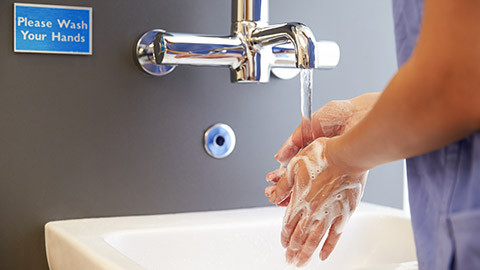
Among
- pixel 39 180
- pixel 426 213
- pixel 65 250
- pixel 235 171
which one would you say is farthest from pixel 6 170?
pixel 426 213

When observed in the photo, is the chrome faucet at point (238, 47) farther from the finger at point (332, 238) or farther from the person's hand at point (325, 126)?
the finger at point (332, 238)

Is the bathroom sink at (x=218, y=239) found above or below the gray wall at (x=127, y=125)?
below

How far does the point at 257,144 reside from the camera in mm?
1002

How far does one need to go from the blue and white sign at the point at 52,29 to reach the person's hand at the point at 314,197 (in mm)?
400

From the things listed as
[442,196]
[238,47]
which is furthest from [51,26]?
[442,196]

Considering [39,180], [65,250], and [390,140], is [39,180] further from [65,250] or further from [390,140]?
[390,140]

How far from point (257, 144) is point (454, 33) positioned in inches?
25.6

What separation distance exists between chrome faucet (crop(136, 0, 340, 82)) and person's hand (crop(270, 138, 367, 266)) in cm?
19

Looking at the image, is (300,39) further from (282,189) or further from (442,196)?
(442,196)

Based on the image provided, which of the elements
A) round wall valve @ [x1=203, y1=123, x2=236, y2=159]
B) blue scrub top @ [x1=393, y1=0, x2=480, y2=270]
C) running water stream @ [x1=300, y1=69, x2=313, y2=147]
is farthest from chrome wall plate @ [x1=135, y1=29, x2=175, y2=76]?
blue scrub top @ [x1=393, y1=0, x2=480, y2=270]

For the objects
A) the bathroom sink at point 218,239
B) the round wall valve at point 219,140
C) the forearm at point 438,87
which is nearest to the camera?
the forearm at point 438,87

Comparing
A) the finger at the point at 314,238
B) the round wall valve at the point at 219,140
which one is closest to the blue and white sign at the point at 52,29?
the round wall valve at the point at 219,140

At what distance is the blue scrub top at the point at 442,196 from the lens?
0.42 m

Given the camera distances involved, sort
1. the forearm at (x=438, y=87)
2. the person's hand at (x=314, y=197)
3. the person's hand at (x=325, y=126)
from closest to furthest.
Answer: the forearm at (x=438, y=87) < the person's hand at (x=314, y=197) < the person's hand at (x=325, y=126)
